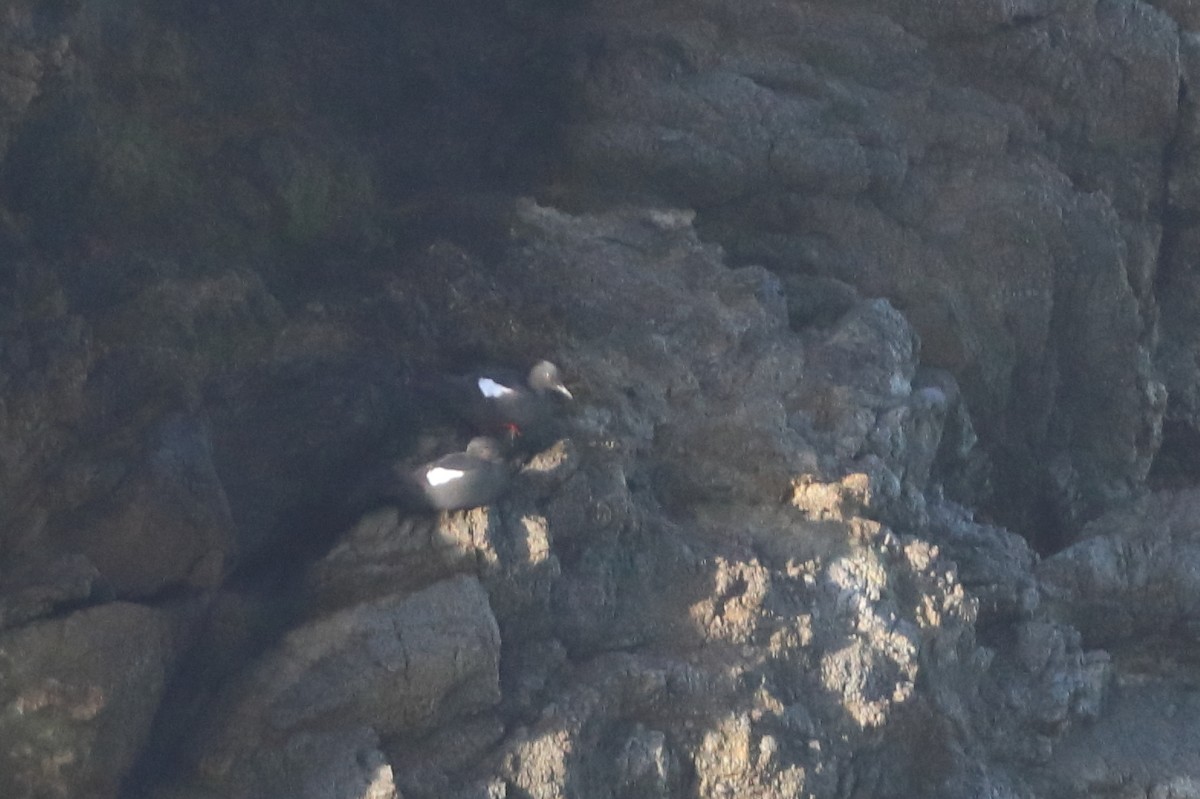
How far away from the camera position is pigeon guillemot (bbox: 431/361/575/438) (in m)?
7.04

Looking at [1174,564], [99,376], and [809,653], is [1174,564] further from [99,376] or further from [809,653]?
[99,376]

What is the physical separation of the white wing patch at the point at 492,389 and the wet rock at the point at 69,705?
6.80 ft

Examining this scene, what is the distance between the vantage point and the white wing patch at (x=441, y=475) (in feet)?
21.6

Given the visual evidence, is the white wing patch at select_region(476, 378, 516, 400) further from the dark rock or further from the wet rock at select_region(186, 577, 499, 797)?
the wet rock at select_region(186, 577, 499, 797)

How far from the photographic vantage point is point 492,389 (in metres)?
7.16

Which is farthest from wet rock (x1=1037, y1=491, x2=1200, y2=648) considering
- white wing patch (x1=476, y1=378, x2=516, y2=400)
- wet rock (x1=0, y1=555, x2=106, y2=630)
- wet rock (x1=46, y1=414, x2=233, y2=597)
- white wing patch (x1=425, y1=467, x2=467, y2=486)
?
wet rock (x1=0, y1=555, x2=106, y2=630)

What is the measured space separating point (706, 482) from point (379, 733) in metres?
2.17

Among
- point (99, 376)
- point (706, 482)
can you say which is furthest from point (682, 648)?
point (99, 376)

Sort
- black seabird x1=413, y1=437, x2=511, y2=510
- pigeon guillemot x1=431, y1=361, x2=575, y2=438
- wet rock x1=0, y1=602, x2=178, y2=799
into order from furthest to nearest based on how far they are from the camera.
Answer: pigeon guillemot x1=431, y1=361, x2=575, y2=438
black seabird x1=413, y1=437, x2=511, y2=510
wet rock x1=0, y1=602, x2=178, y2=799

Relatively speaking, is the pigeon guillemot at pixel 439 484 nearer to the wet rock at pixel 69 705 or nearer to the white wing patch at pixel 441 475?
the white wing patch at pixel 441 475

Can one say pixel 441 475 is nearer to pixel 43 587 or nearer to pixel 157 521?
pixel 157 521

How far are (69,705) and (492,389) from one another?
2.45 m

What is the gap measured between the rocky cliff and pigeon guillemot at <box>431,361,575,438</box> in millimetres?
131

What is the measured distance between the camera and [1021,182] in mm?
9195
